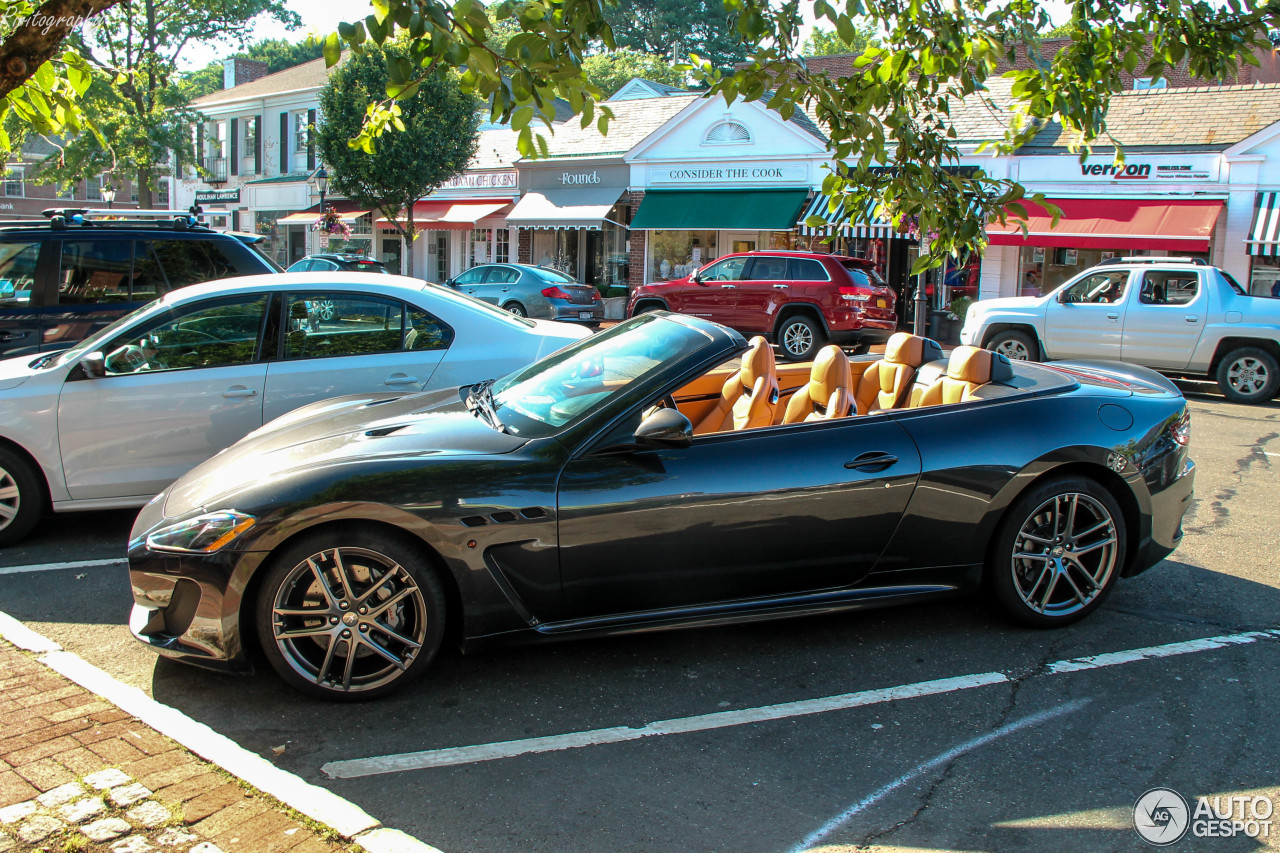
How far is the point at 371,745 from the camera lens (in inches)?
134

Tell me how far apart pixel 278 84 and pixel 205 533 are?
40.5 metres

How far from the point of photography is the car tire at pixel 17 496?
546 centimetres

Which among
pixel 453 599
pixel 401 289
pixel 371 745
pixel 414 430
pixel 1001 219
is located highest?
pixel 1001 219

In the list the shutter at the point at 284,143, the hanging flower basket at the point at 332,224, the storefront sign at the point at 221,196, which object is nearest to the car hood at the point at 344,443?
the hanging flower basket at the point at 332,224

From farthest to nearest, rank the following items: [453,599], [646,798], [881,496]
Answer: [881,496] → [453,599] → [646,798]

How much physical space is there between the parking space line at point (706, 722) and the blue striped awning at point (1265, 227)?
17.1 m

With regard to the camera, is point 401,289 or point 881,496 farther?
point 401,289

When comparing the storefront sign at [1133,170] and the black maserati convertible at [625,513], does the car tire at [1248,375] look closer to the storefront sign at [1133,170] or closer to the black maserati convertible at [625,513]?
the storefront sign at [1133,170]

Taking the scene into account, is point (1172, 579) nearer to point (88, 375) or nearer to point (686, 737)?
point (686, 737)

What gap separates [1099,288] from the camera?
13.8 metres

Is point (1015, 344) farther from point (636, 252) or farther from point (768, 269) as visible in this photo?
point (636, 252)

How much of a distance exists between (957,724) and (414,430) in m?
2.35

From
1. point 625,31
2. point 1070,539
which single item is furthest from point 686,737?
point 625,31

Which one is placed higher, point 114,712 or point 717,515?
point 717,515
